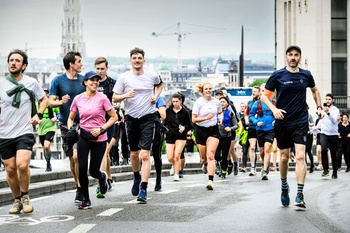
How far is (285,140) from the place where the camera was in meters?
12.2

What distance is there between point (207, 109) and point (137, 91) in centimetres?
377

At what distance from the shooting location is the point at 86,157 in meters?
12.0

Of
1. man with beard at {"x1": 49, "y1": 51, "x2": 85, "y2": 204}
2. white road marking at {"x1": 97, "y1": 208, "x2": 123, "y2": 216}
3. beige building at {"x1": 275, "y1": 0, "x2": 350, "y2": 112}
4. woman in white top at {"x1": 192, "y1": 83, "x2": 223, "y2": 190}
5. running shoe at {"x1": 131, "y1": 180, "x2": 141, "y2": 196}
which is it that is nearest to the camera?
white road marking at {"x1": 97, "y1": 208, "x2": 123, "y2": 216}

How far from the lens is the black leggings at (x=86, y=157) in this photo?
39.1ft

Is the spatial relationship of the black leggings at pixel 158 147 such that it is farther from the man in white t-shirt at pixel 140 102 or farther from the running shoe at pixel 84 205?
the running shoe at pixel 84 205

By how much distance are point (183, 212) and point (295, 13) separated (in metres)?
62.2

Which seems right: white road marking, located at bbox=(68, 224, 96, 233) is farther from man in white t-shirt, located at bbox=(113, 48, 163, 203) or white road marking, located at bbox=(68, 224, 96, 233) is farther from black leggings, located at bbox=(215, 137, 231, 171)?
black leggings, located at bbox=(215, 137, 231, 171)

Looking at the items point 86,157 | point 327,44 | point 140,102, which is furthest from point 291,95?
point 327,44

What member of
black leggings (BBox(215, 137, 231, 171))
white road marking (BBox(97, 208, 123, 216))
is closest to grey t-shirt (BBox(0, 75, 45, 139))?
white road marking (BBox(97, 208, 123, 216))

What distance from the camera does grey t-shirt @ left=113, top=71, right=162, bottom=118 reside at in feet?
43.8

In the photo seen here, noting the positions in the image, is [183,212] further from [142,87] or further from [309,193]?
[309,193]

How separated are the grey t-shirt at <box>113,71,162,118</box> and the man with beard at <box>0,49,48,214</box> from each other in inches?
75.2

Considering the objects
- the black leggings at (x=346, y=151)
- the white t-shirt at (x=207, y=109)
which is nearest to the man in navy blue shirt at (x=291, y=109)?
the white t-shirt at (x=207, y=109)

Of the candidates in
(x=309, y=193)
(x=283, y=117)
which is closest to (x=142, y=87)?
(x=283, y=117)
